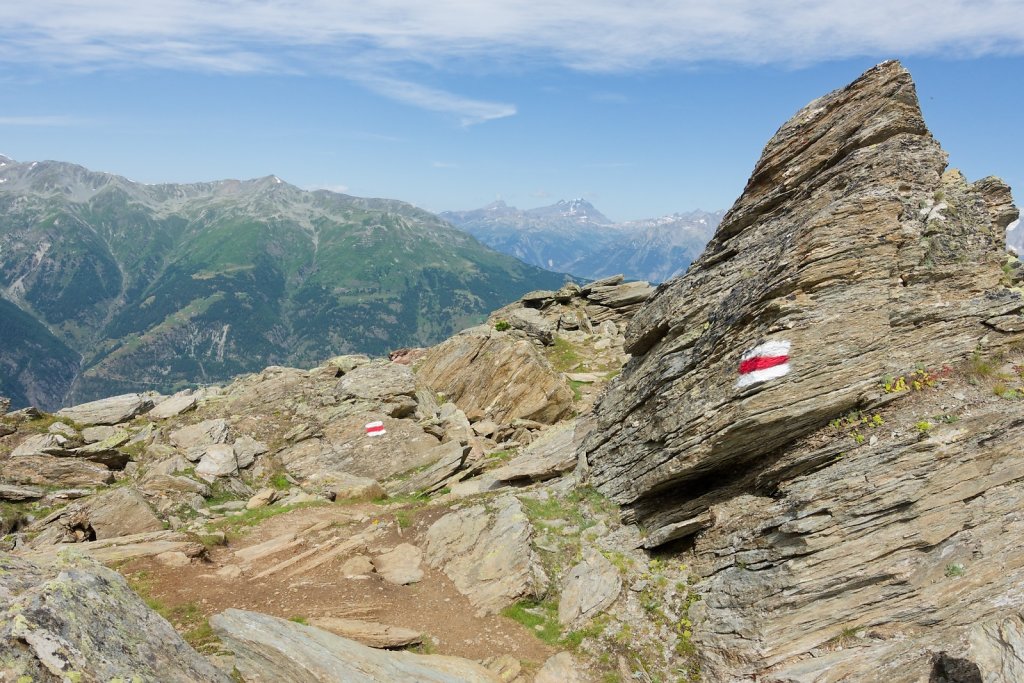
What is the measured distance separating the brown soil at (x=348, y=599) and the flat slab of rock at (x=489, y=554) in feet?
1.94

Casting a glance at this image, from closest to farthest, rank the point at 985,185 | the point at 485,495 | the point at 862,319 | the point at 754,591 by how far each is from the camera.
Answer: the point at 754,591
the point at 862,319
the point at 985,185
the point at 485,495

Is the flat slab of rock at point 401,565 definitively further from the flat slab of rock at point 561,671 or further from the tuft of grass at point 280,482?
the tuft of grass at point 280,482

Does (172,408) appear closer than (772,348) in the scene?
No

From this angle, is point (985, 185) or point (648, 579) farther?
point (985, 185)

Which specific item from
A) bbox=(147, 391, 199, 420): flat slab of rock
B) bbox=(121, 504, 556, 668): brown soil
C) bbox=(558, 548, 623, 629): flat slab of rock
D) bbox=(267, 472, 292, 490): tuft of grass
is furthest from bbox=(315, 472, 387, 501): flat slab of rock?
bbox=(147, 391, 199, 420): flat slab of rock

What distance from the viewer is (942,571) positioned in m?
14.0

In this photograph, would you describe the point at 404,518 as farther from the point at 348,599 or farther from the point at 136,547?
the point at 136,547

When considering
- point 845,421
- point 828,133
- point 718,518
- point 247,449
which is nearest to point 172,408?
point 247,449

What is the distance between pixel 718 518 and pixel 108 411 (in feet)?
165

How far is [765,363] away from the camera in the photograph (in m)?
17.8

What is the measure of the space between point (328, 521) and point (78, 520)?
12.1 m

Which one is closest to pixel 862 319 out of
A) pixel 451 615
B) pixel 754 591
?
pixel 754 591

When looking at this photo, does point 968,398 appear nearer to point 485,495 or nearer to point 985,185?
point 985,185

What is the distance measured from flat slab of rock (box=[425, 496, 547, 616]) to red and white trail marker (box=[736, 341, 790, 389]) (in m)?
10.8
